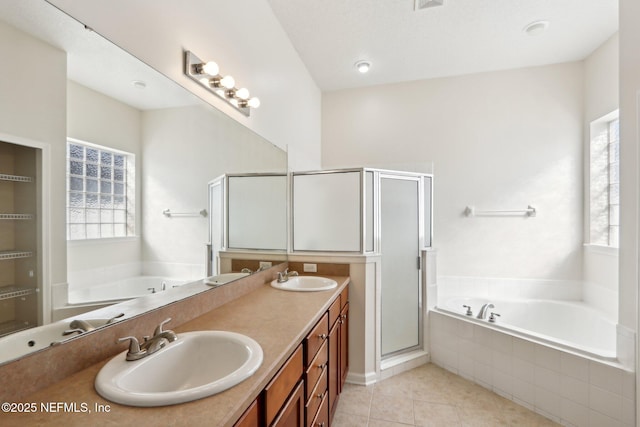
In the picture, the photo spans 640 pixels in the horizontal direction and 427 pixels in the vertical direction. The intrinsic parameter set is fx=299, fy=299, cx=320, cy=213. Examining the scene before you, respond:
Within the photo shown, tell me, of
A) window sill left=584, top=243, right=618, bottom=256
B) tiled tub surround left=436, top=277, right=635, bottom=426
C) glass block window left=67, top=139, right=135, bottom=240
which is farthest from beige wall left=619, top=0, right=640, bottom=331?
glass block window left=67, top=139, right=135, bottom=240

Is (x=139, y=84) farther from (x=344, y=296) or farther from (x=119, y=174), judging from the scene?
(x=344, y=296)

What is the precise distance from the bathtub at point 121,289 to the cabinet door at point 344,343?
123cm

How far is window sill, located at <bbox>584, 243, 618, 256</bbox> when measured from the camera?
2643 millimetres

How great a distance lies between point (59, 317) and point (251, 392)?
0.61 metres

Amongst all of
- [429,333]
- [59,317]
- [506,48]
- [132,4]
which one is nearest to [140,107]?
[132,4]

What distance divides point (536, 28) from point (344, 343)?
303 cm

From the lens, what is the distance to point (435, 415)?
2068mm

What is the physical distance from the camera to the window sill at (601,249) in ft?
8.67

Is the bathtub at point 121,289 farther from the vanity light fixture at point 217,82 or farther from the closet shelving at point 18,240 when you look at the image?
the vanity light fixture at point 217,82

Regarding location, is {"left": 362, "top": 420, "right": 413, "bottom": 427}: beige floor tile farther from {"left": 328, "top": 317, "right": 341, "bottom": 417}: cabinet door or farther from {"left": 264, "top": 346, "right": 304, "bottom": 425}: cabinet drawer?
{"left": 264, "top": 346, "right": 304, "bottom": 425}: cabinet drawer

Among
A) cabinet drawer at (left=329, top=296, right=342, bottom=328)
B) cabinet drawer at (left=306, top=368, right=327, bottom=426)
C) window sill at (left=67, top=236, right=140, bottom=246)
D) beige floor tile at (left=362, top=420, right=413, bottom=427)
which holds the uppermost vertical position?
window sill at (left=67, top=236, right=140, bottom=246)

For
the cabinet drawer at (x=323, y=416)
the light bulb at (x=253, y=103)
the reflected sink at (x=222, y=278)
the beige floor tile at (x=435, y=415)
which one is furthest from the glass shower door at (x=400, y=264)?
the reflected sink at (x=222, y=278)

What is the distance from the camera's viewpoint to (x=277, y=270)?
7.84 ft

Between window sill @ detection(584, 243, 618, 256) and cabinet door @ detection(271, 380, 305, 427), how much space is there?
302 centimetres
